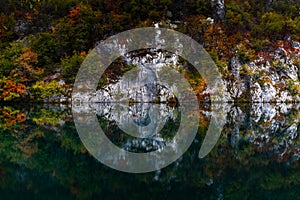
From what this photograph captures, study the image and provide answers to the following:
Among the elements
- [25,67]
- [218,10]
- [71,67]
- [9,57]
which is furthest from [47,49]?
[218,10]

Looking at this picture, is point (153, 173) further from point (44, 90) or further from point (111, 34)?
point (111, 34)

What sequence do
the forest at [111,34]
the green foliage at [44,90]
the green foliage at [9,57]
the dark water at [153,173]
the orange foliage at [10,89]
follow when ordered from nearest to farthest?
1. the dark water at [153,173]
2. the orange foliage at [10,89]
3. the green foliage at [44,90]
4. the green foliage at [9,57]
5. the forest at [111,34]

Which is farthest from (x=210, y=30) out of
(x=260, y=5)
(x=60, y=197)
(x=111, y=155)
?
(x=60, y=197)

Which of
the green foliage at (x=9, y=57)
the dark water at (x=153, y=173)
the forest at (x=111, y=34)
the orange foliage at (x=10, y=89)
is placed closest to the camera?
the dark water at (x=153, y=173)

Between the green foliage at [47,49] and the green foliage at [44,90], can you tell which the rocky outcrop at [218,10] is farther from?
the green foliage at [44,90]

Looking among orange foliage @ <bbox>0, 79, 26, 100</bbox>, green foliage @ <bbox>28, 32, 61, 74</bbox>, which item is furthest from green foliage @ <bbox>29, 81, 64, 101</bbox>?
green foliage @ <bbox>28, 32, 61, 74</bbox>

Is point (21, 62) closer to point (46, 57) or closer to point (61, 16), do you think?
point (46, 57)

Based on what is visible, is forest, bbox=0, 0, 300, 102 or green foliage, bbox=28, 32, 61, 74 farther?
green foliage, bbox=28, 32, 61, 74

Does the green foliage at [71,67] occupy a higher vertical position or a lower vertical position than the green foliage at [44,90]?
higher

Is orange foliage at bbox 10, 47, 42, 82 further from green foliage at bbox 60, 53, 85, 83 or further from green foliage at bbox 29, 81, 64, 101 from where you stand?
green foliage at bbox 60, 53, 85, 83

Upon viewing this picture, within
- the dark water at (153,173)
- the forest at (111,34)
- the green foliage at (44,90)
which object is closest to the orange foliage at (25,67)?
the forest at (111,34)

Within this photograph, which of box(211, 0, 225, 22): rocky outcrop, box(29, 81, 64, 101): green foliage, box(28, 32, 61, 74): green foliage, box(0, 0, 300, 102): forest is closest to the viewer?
box(29, 81, 64, 101): green foliage
